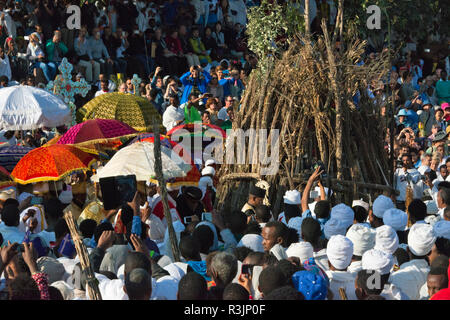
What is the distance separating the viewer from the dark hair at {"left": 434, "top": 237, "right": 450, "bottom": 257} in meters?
7.91

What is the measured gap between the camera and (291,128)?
11.7 meters

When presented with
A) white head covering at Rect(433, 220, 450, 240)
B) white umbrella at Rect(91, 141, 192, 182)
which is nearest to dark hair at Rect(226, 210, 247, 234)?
white umbrella at Rect(91, 141, 192, 182)

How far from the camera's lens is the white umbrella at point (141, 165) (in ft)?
33.5

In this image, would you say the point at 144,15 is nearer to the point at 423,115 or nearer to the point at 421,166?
the point at 423,115

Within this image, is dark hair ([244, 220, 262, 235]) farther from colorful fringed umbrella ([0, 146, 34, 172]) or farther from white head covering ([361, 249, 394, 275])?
colorful fringed umbrella ([0, 146, 34, 172])

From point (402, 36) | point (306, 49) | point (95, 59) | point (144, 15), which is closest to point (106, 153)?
point (306, 49)

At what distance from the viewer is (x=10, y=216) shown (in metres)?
8.70

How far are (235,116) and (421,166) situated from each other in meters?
3.14

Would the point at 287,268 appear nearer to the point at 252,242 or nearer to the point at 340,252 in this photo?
the point at 340,252

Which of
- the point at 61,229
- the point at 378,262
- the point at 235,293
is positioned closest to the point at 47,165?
the point at 61,229

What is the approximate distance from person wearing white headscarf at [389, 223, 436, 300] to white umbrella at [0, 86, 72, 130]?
6782 mm

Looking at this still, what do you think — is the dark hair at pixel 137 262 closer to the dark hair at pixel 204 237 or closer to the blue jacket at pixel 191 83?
the dark hair at pixel 204 237

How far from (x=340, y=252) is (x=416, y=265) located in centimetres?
73

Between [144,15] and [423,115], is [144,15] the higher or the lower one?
the higher one
